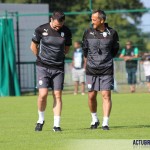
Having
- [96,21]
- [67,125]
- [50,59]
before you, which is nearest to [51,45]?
[50,59]

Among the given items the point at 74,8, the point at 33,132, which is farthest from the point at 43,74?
the point at 74,8

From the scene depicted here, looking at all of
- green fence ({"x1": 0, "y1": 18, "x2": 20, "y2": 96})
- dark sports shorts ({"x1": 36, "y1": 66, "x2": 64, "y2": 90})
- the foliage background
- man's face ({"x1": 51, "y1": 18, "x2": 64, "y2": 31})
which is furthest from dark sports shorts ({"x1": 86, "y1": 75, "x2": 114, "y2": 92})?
green fence ({"x1": 0, "y1": 18, "x2": 20, "y2": 96})

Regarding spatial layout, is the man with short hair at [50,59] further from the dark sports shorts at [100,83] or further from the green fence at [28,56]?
the green fence at [28,56]

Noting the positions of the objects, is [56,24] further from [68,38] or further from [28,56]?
[28,56]

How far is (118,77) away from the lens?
101ft

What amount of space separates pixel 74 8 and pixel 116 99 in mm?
17847

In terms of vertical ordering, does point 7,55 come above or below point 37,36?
above

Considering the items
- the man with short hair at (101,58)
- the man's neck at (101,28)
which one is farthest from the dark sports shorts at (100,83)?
the man's neck at (101,28)

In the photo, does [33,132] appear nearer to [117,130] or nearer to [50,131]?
[50,131]

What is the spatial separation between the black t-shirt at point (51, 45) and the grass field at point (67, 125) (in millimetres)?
1217

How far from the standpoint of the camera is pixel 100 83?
13.3m

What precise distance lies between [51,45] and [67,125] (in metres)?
1.97

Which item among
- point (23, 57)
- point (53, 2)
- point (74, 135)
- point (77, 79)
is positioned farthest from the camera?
point (53, 2)

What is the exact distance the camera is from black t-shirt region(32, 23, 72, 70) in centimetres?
1291
